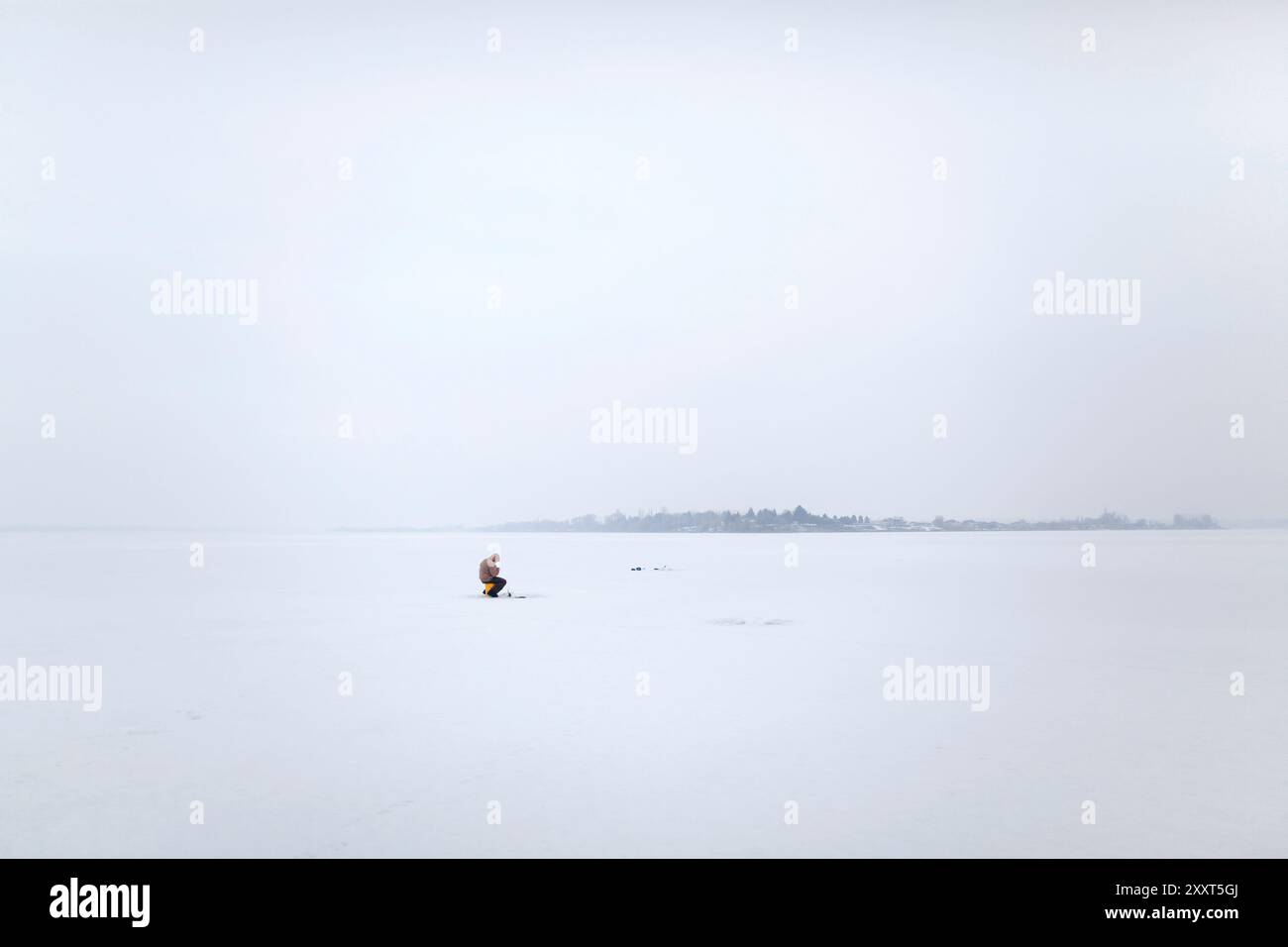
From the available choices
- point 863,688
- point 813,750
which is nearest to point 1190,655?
point 863,688

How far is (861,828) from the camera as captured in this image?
4.00 metres

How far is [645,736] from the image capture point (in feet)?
17.6

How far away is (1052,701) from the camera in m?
6.37

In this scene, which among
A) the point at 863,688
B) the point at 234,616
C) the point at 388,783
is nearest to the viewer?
the point at 388,783

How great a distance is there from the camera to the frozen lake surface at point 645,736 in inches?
157

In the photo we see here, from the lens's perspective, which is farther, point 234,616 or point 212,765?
point 234,616

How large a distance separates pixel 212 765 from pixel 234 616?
22.6 feet

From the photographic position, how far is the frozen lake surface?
3.98 meters

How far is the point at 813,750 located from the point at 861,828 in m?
1.10

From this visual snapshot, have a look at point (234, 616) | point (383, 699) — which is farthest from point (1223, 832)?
point (234, 616)
